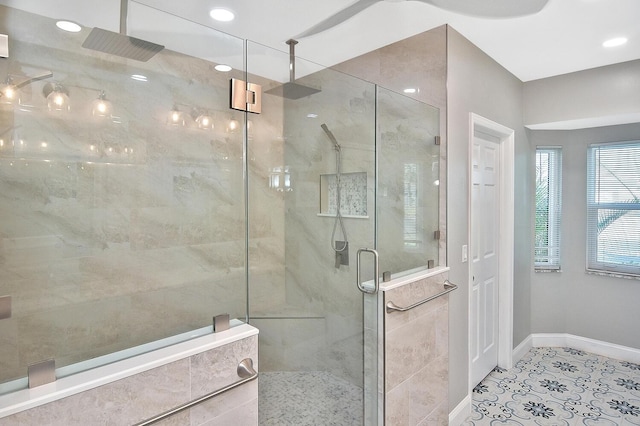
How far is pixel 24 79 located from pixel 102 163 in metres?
0.30

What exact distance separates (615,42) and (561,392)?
2763mm

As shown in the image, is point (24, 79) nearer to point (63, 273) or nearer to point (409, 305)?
point (63, 273)

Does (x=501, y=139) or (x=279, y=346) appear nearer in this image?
(x=279, y=346)

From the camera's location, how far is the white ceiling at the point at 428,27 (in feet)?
6.79

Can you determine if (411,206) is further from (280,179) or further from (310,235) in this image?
(280,179)

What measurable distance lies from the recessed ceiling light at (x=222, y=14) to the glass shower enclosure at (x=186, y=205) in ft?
0.68

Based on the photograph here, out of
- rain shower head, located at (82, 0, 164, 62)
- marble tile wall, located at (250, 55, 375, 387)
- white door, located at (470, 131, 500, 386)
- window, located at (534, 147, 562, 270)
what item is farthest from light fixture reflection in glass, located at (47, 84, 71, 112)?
window, located at (534, 147, 562, 270)

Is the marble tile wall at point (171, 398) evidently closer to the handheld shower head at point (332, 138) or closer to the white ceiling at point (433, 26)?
the handheld shower head at point (332, 138)

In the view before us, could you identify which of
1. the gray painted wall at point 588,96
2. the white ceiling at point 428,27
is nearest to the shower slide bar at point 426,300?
the white ceiling at point 428,27

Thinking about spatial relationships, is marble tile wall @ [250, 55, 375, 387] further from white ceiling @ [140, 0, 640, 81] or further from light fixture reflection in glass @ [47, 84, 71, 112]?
light fixture reflection in glass @ [47, 84, 71, 112]

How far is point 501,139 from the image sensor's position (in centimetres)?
331

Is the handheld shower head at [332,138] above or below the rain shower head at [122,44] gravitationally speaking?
below

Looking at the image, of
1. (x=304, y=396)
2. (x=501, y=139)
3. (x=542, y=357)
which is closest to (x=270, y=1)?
(x=304, y=396)

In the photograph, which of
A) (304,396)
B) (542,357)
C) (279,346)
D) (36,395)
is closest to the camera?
(36,395)
